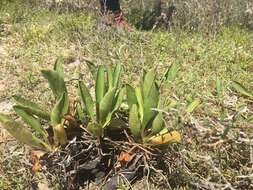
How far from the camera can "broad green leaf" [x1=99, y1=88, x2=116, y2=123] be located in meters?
3.11

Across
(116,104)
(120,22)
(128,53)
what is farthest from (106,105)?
(120,22)

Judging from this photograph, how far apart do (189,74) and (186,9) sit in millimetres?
2131

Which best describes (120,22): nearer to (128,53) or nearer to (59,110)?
(128,53)

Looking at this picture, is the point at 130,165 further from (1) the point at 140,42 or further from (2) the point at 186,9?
(2) the point at 186,9

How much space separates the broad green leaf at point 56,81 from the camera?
319 centimetres

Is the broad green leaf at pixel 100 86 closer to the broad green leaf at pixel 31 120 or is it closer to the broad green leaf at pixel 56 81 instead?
the broad green leaf at pixel 56 81

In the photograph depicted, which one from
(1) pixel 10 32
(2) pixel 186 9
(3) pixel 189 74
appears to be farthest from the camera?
(2) pixel 186 9

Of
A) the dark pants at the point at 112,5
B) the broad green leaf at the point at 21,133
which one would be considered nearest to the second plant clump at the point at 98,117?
the broad green leaf at the point at 21,133

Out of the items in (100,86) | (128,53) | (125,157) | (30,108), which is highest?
(100,86)

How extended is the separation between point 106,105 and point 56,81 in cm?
38

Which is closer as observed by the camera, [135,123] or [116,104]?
[135,123]

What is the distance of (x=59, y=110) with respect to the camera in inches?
125

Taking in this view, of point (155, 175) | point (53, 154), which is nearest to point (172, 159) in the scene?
point (155, 175)

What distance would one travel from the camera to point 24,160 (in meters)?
3.30
